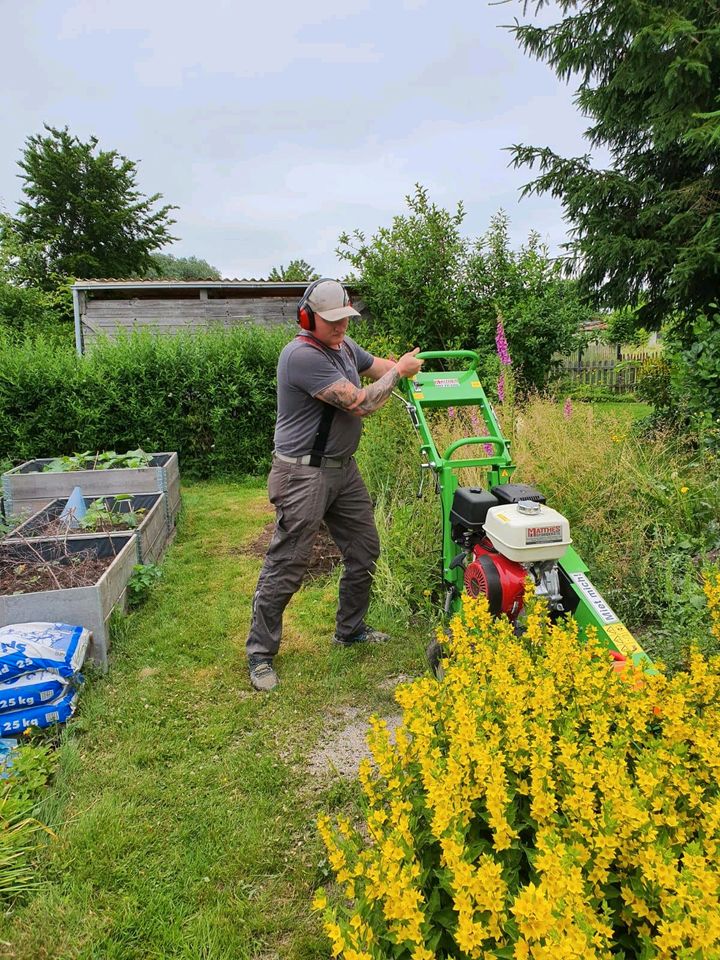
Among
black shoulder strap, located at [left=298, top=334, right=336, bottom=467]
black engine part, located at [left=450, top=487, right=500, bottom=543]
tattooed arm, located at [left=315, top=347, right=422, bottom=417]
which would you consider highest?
tattooed arm, located at [left=315, top=347, right=422, bottom=417]

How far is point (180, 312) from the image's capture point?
12078 millimetres

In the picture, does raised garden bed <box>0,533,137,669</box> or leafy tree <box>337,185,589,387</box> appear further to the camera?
leafy tree <box>337,185,589,387</box>

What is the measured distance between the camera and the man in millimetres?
3129

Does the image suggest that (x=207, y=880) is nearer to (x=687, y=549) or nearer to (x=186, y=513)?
(x=687, y=549)

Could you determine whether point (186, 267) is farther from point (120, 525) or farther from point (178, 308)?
point (120, 525)

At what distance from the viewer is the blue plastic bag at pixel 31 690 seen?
9.35ft

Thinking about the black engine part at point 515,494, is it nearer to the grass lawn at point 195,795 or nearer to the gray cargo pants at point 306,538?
the gray cargo pants at point 306,538

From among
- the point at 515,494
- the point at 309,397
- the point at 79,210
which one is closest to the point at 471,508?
the point at 515,494

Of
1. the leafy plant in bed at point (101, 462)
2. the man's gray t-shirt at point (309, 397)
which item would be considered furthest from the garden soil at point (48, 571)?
the leafy plant in bed at point (101, 462)

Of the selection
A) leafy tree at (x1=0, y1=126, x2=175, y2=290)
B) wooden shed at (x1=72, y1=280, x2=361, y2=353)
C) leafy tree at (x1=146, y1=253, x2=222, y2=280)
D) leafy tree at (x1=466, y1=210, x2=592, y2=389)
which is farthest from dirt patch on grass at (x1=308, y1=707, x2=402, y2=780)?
leafy tree at (x1=146, y1=253, x2=222, y2=280)

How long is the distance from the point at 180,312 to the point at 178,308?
8 cm

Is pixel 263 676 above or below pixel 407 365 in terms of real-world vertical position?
below

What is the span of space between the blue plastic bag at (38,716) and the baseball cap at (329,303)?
217cm

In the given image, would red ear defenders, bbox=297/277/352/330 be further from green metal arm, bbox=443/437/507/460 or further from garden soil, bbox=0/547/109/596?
garden soil, bbox=0/547/109/596
